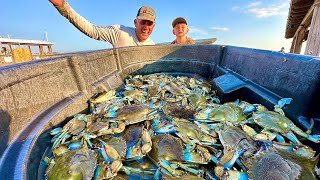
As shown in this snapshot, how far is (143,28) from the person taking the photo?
4.87m

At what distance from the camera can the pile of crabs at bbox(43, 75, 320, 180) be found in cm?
121

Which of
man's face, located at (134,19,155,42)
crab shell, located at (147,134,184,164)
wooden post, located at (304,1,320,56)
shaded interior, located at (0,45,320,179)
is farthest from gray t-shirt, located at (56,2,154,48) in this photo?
wooden post, located at (304,1,320,56)

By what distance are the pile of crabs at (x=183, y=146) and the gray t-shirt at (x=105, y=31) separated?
257 centimetres

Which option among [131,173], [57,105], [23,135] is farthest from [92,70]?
[131,173]

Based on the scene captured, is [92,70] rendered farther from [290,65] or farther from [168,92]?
[290,65]

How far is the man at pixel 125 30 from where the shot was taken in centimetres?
435

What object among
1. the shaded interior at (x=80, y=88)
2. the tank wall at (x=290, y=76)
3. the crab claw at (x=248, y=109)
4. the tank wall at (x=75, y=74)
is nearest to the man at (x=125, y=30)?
the tank wall at (x=75, y=74)

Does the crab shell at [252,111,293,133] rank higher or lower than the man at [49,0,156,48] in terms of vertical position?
lower

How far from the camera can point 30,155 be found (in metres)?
1.21

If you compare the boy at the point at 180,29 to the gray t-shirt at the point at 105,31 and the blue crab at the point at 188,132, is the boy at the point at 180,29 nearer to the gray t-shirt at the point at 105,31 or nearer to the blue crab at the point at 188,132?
the gray t-shirt at the point at 105,31

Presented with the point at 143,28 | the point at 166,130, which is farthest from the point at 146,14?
the point at 166,130

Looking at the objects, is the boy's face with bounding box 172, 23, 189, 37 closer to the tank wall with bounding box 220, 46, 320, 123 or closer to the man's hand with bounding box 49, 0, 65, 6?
the tank wall with bounding box 220, 46, 320, 123

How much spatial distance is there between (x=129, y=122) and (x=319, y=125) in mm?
1685

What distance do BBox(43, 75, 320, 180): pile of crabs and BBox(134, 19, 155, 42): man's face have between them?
3139 mm
